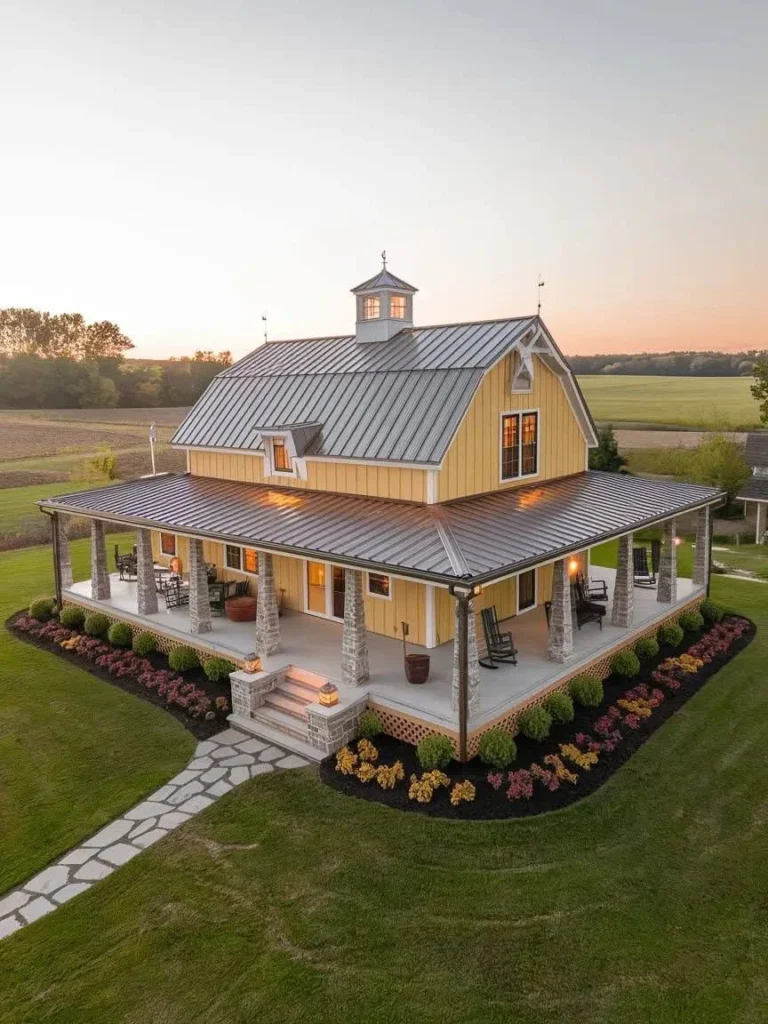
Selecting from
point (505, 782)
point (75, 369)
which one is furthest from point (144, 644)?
point (75, 369)

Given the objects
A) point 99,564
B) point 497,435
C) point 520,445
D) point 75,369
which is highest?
point 75,369

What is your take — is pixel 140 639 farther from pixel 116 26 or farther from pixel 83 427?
pixel 83 427

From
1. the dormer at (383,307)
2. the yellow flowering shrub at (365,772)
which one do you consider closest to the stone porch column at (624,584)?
the yellow flowering shrub at (365,772)

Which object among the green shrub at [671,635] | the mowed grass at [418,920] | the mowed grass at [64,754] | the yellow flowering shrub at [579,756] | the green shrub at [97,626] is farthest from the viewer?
the green shrub at [97,626]

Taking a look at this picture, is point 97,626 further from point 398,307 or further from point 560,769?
point 560,769

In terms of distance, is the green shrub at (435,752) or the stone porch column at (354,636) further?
the stone porch column at (354,636)

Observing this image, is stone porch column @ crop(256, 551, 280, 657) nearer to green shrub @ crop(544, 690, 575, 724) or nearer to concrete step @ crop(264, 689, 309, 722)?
concrete step @ crop(264, 689, 309, 722)

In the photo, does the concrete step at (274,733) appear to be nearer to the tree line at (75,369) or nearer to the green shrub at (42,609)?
the green shrub at (42,609)

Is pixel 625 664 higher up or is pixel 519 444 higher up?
pixel 519 444

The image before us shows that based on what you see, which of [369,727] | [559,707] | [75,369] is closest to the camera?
[369,727]
